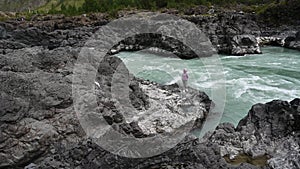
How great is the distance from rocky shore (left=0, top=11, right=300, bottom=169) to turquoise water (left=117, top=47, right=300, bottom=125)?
2.71 metres

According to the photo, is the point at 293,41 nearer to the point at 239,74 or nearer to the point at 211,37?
the point at 211,37

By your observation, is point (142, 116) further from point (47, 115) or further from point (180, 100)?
point (47, 115)

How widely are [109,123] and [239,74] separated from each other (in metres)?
15.0

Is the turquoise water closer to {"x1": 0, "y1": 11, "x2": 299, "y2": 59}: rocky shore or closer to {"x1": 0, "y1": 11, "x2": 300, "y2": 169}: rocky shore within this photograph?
{"x1": 0, "y1": 11, "x2": 299, "y2": 59}: rocky shore

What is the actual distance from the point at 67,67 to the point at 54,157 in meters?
8.06

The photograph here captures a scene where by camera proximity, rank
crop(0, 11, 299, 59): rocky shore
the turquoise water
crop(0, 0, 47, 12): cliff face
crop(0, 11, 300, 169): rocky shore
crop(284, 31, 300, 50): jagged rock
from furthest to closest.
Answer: crop(0, 0, 47, 12): cliff face
crop(284, 31, 300, 50): jagged rock
crop(0, 11, 299, 59): rocky shore
the turquoise water
crop(0, 11, 300, 169): rocky shore

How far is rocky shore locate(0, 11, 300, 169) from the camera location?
10086 millimetres

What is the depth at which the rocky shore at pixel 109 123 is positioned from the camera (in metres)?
10.1

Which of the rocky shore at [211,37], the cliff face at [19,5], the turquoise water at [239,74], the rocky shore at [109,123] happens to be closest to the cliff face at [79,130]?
the rocky shore at [109,123]

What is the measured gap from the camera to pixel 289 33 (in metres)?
43.0

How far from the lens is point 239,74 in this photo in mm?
27938

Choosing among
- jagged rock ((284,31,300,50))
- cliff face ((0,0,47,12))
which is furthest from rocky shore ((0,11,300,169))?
cliff face ((0,0,47,12))

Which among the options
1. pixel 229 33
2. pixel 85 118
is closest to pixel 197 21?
pixel 229 33

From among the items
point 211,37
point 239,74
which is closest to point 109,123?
point 239,74
